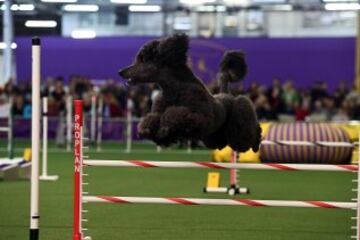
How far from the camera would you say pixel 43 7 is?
24641mm

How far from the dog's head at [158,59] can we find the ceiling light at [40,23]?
2091 centimetres

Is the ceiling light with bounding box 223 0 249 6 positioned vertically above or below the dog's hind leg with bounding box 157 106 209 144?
above

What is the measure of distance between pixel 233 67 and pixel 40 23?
2160 centimetres

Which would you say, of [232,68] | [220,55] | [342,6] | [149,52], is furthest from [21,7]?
[149,52]

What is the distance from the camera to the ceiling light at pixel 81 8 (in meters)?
24.9

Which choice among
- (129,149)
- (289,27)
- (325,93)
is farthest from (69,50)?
(289,27)

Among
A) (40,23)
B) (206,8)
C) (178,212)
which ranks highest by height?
(206,8)

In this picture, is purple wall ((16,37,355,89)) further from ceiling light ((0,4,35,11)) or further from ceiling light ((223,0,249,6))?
ceiling light ((223,0,249,6))

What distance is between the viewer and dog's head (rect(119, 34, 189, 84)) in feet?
16.8

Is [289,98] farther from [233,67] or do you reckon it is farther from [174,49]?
[174,49]

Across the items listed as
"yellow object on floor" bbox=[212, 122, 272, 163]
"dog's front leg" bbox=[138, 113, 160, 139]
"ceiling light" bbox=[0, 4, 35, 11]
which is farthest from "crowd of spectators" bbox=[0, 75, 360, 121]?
"dog's front leg" bbox=[138, 113, 160, 139]

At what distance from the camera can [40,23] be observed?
87.7 feet

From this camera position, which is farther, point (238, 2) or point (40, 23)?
point (40, 23)

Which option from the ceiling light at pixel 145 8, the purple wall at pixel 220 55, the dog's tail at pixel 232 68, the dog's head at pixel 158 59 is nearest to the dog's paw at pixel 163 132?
the dog's head at pixel 158 59
